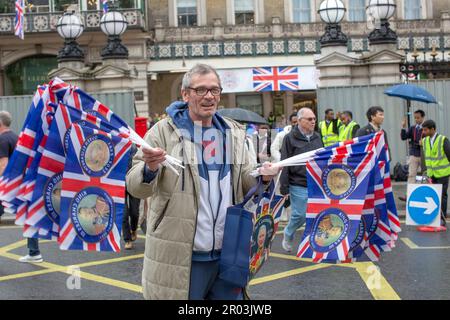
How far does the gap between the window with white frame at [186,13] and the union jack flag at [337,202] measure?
2789 centimetres

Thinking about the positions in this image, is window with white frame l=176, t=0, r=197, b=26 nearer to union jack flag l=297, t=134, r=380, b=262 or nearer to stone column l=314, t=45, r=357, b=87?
stone column l=314, t=45, r=357, b=87

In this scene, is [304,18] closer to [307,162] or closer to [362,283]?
[362,283]

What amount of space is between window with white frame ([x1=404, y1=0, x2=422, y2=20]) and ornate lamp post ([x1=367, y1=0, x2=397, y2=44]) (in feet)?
52.1

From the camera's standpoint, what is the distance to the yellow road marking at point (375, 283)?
6879 mm

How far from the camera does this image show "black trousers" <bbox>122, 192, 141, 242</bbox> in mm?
9769

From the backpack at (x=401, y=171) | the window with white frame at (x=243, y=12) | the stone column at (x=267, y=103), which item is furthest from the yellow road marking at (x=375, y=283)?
the window with white frame at (x=243, y=12)

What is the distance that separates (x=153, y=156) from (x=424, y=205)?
312 inches

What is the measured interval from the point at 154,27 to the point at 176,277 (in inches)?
1118

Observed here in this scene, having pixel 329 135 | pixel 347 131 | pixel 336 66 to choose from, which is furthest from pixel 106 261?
pixel 336 66

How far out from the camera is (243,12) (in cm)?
3234

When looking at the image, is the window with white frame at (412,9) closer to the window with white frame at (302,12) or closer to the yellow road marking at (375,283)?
the window with white frame at (302,12)
